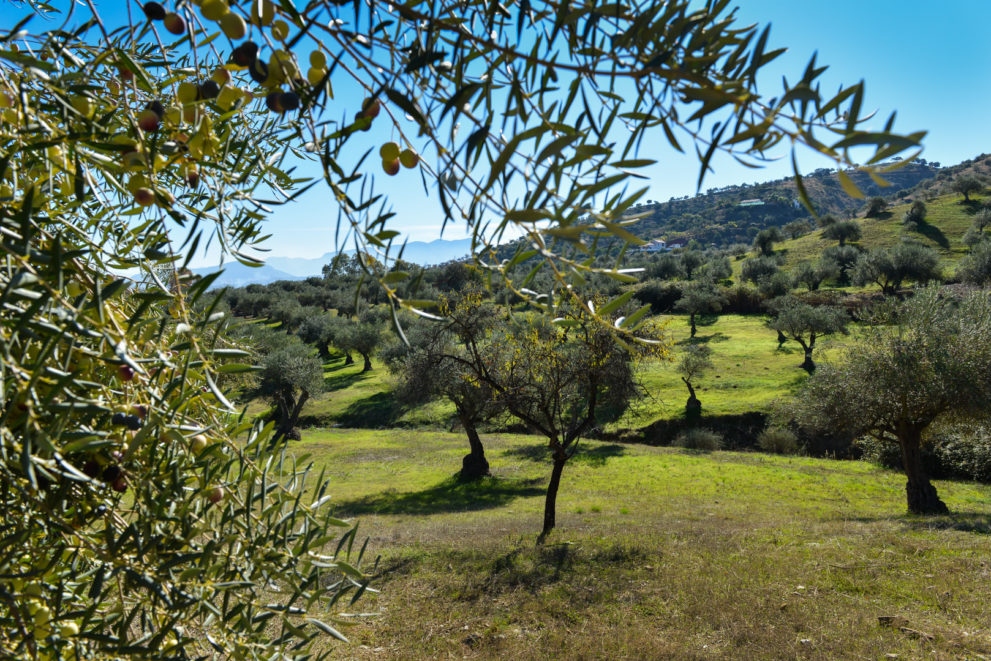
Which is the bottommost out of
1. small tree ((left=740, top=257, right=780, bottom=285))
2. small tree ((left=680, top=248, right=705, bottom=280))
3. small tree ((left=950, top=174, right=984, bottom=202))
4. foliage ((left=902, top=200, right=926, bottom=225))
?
small tree ((left=740, top=257, right=780, bottom=285))

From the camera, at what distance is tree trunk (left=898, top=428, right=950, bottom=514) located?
1459 cm

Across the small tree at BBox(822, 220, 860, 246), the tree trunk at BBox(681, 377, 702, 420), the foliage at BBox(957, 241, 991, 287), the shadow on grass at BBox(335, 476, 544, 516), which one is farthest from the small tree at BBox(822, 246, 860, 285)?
the shadow on grass at BBox(335, 476, 544, 516)

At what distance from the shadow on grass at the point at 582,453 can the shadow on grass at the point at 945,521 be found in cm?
1139

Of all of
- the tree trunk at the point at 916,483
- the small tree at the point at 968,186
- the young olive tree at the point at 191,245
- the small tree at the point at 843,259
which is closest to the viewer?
the young olive tree at the point at 191,245

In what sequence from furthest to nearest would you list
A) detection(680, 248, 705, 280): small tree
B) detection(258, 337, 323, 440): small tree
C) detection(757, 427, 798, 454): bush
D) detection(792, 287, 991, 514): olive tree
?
detection(680, 248, 705, 280): small tree → detection(258, 337, 323, 440): small tree → detection(757, 427, 798, 454): bush → detection(792, 287, 991, 514): olive tree

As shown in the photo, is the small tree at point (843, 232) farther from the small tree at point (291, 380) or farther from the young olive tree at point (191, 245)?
the young olive tree at point (191, 245)

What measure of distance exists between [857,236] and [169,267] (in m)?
75.1

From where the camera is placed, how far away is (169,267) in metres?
1.38

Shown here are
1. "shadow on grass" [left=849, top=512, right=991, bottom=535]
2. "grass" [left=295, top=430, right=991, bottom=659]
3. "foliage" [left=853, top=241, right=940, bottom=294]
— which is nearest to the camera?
"grass" [left=295, top=430, right=991, bottom=659]

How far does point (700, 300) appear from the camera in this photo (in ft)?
156

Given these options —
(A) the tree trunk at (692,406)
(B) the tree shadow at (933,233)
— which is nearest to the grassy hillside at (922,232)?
(B) the tree shadow at (933,233)

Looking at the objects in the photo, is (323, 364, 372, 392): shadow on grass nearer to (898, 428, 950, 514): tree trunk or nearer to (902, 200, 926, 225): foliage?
(898, 428, 950, 514): tree trunk

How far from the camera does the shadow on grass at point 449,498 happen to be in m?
18.4

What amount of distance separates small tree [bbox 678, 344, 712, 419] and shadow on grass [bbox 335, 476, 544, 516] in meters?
12.3
